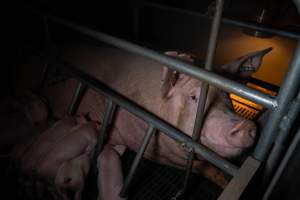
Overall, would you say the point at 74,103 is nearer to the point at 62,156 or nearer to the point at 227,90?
the point at 62,156

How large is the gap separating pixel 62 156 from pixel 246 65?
141cm

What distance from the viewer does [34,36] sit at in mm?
2934

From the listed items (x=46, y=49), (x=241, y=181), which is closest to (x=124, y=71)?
(x=46, y=49)

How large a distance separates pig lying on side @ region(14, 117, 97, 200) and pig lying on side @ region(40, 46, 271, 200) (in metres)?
0.15

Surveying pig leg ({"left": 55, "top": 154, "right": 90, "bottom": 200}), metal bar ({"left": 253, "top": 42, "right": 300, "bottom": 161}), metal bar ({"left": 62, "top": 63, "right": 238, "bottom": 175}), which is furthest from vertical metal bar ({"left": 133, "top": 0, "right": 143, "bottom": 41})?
metal bar ({"left": 253, "top": 42, "right": 300, "bottom": 161})

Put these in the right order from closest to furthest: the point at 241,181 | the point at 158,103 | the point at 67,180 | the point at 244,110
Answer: the point at 241,181
the point at 67,180
the point at 158,103
the point at 244,110

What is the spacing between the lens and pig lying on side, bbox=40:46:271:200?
1385 mm

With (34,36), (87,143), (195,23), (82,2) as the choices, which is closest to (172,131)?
(87,143)

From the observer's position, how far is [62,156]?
1.74 metres

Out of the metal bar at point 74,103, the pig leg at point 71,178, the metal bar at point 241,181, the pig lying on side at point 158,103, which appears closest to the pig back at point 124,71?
the pig lying on side at point 158,103

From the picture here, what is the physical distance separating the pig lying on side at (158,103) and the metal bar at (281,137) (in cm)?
22

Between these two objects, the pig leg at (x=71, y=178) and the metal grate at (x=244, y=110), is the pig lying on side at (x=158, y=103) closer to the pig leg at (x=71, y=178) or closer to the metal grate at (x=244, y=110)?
the pig leg at (x=71, y=178)

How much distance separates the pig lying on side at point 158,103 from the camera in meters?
1.38

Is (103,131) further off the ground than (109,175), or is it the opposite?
(103,131)
